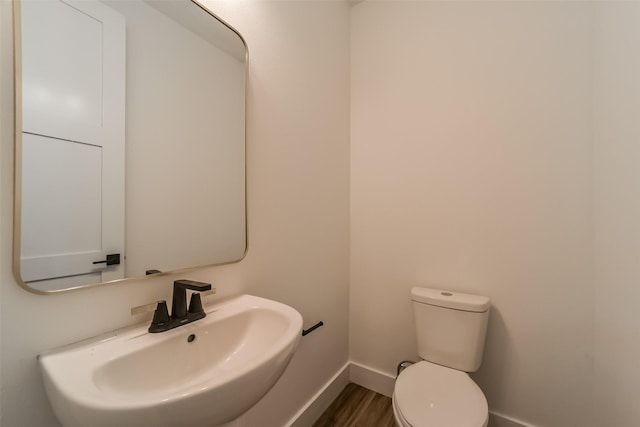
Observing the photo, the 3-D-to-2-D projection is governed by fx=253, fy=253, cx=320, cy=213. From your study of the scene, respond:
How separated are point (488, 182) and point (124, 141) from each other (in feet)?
5.29

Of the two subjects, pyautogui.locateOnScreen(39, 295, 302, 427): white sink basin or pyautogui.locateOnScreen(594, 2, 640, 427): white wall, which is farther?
pyautogui.locateOnScreen(594, 2, 640, 427): white wall

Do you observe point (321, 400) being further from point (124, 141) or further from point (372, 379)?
Result: point (124, 141)

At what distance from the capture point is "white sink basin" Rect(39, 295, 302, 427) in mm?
461

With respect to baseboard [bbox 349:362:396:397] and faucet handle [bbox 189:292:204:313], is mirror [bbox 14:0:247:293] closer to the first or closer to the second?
faucet handle [bbox 189:292:204:313]

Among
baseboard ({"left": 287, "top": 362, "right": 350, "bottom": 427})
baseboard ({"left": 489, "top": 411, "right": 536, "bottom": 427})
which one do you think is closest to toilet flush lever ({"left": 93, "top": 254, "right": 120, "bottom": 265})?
baseboard ({"left": 287, "top": 362, "right": 350, "bottom": 427})

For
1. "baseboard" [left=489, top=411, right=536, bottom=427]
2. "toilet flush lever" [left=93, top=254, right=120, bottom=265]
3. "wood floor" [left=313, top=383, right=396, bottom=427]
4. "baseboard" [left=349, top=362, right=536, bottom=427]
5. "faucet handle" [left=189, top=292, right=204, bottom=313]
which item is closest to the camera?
"toilet flush lever" [left=93, top=254, right=120, bottom=265]

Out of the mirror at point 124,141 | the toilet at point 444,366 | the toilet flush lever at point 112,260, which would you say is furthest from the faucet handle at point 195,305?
the toilet at point 444,366

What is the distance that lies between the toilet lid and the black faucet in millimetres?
888

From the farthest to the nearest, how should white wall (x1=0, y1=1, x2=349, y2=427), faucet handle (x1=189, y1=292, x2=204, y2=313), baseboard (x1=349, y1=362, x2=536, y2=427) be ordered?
baseboard (x1=349, y1=362, x2=536, y2=427) < faucet handle (x1=189, y1=292, x2=204, y2=313) < white wall (x1=0, y1=1, x2=349, y2=427)

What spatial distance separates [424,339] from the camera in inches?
54.3

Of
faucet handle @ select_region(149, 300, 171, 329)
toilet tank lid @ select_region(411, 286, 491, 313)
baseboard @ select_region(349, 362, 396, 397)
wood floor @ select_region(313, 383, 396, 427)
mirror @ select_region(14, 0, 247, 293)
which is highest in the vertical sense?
mirror @ select_region(14, 0, 247, 293)

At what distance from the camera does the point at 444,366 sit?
131 centimetres

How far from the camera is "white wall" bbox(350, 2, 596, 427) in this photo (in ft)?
3.93

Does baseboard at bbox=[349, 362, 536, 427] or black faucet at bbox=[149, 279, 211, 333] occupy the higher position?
black faucet at bbox=[149, 279, 211, 333]
